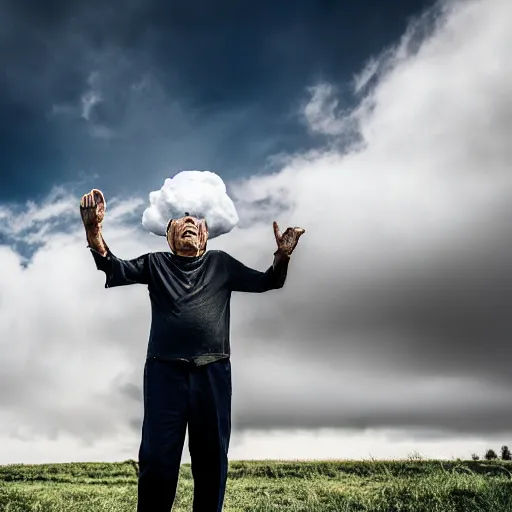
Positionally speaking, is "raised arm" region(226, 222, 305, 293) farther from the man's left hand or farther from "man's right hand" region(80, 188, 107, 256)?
"man's right hand" region(80, 188, 107, 256)

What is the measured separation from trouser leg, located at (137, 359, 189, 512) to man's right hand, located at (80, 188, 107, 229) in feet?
3.20

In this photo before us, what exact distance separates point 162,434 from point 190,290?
3.06ft

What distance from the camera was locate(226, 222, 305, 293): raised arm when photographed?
4457 mm

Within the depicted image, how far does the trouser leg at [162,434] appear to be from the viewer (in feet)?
13.4

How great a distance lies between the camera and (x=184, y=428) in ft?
13.8

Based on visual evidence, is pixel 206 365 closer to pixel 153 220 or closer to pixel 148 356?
pixel 148 356

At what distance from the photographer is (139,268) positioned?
4.49 metres

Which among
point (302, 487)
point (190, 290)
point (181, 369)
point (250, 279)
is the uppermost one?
point (250, 279)

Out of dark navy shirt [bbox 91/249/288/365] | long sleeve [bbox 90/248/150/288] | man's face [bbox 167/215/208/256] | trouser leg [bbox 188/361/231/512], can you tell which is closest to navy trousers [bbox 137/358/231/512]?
trouser leg [bbox 188/361/231/512]

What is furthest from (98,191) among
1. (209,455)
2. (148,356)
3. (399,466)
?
(399,466)

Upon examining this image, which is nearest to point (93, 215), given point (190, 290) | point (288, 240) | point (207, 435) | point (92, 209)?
point (92, 209)

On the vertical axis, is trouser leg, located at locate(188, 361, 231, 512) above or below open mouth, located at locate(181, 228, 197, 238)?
below

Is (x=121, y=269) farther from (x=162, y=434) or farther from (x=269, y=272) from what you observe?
(x=162, y=434)

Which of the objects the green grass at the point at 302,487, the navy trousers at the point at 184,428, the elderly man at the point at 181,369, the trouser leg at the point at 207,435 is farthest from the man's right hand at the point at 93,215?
the green grass at the point at 302,487
